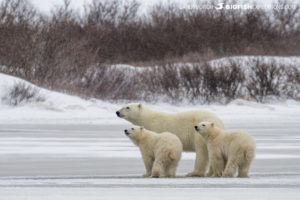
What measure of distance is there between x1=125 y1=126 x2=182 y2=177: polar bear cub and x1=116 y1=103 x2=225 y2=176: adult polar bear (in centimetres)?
46

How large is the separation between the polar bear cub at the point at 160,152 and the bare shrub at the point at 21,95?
13414 millimetres

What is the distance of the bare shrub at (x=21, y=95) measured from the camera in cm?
2094

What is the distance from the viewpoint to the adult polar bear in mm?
8125

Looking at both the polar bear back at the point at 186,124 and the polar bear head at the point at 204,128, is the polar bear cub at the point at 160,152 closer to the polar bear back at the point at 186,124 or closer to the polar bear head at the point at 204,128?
the polar bear head at the point at 204,128

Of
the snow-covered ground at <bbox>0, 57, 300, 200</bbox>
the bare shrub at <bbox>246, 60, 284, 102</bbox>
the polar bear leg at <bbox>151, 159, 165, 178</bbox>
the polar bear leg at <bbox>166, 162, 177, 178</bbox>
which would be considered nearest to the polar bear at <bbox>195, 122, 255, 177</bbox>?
the snow-covered ground at <bbox>0, 57, 300, 200</bbox>

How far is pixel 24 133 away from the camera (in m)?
14.0

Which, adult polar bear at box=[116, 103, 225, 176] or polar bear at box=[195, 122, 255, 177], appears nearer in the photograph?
polar bear at box=[195, 122, 255, 177]

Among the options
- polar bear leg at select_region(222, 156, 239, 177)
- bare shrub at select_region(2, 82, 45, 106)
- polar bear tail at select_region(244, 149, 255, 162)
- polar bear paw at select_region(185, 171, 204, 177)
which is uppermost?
polar bear tail at select_region(244, 149, 255, 162)

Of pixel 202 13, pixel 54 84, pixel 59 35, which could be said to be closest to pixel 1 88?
pixel 54 84

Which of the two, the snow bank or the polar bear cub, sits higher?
the polar bear cub

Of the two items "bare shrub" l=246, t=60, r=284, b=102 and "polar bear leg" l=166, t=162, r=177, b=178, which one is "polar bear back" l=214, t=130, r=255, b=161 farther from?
"bare shrub" l=246, t=60, r=284, b=102
